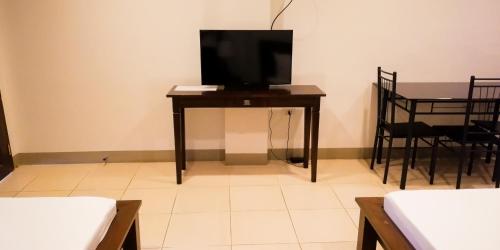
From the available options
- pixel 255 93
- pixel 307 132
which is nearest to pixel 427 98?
pixel 307 132

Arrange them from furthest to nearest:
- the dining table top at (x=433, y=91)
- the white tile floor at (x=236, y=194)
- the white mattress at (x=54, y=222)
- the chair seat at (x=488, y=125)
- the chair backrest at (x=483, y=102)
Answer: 1. the chair seat at (x=488, y=125)
2. the dining table top at (x=433, y=91)
3. the chair backrest at (x=483, y=102)
4. the white tile floor at (x=236, y=194)
5. the white mattress at (x=54, y=222)

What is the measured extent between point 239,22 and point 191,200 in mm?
1603

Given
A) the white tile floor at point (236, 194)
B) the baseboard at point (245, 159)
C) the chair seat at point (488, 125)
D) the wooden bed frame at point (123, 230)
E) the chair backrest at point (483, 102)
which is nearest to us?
the wooden bed frame at point (123, 230)

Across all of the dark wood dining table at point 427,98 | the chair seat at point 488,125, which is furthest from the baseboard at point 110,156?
the chair seat at point 488,125

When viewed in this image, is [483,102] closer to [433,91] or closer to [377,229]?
[433,91]

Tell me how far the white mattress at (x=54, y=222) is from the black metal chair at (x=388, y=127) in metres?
2.38

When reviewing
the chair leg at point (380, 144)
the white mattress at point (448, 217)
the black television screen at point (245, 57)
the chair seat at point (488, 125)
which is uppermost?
the black television screen at point (245, 57)

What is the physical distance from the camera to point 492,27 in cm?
373

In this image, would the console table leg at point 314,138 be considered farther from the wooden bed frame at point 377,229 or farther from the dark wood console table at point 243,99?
the wooden bed frame at point 377,229

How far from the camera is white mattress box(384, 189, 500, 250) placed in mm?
1596

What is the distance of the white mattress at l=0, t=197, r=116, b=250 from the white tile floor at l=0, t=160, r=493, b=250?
739 millimetres

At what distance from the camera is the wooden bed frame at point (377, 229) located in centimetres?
178

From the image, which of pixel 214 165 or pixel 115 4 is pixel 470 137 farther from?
pixel 115 4

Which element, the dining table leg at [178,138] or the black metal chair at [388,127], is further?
the black metal chair at [388,127]
